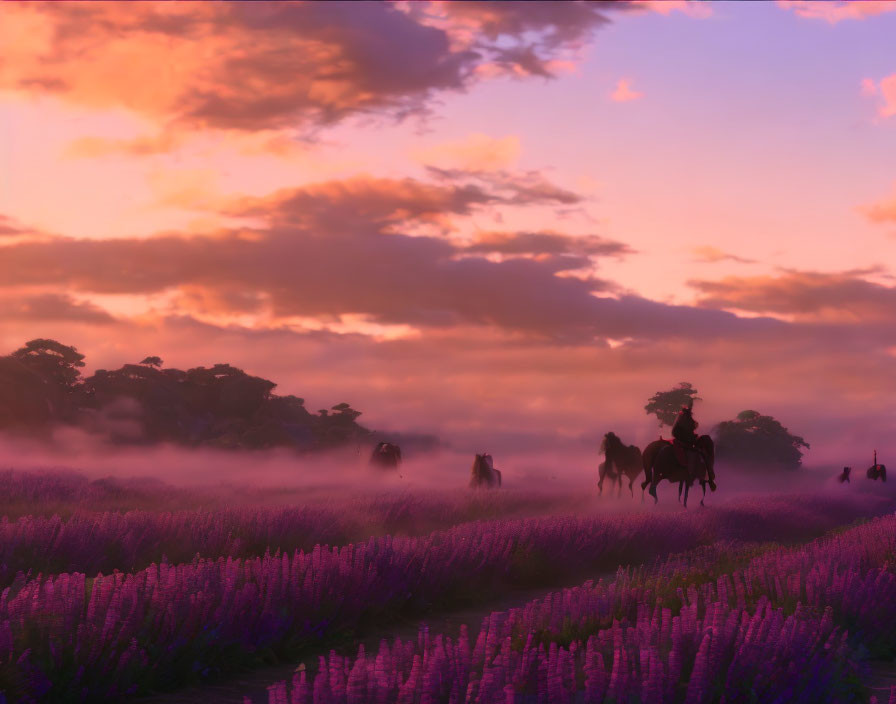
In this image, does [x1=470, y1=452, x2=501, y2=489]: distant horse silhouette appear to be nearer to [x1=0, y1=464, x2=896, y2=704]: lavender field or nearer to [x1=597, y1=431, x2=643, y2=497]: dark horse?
[x1=597, y1=431, x2=643, y2=497]: dark horse

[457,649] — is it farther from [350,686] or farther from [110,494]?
[110,494]

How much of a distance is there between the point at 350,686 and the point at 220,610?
3.05 m

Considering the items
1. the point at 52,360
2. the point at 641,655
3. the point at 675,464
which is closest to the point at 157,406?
the point at 52,360

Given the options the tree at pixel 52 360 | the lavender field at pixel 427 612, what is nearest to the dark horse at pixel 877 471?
the lavender field at pixel 427 612

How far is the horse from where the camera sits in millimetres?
19025

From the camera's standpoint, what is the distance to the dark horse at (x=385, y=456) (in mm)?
30922

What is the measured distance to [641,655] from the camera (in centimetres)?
395

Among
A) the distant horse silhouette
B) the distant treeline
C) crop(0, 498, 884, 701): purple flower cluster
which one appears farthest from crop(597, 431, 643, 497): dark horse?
the distant treeline

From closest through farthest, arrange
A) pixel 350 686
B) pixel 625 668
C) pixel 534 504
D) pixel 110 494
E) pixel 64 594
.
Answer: pixel 350 686, pixel 625 668, pixel 64 594, pixel 110 494, pixel 534 504

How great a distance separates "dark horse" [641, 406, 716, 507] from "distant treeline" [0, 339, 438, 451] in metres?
32.4

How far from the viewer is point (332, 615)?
23.9 feet

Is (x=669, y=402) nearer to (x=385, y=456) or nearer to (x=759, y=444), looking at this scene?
(x=759, y=444)

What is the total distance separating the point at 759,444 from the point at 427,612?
49752 mm

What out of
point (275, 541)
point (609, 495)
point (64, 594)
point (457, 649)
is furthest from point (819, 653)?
point (609, 495)
